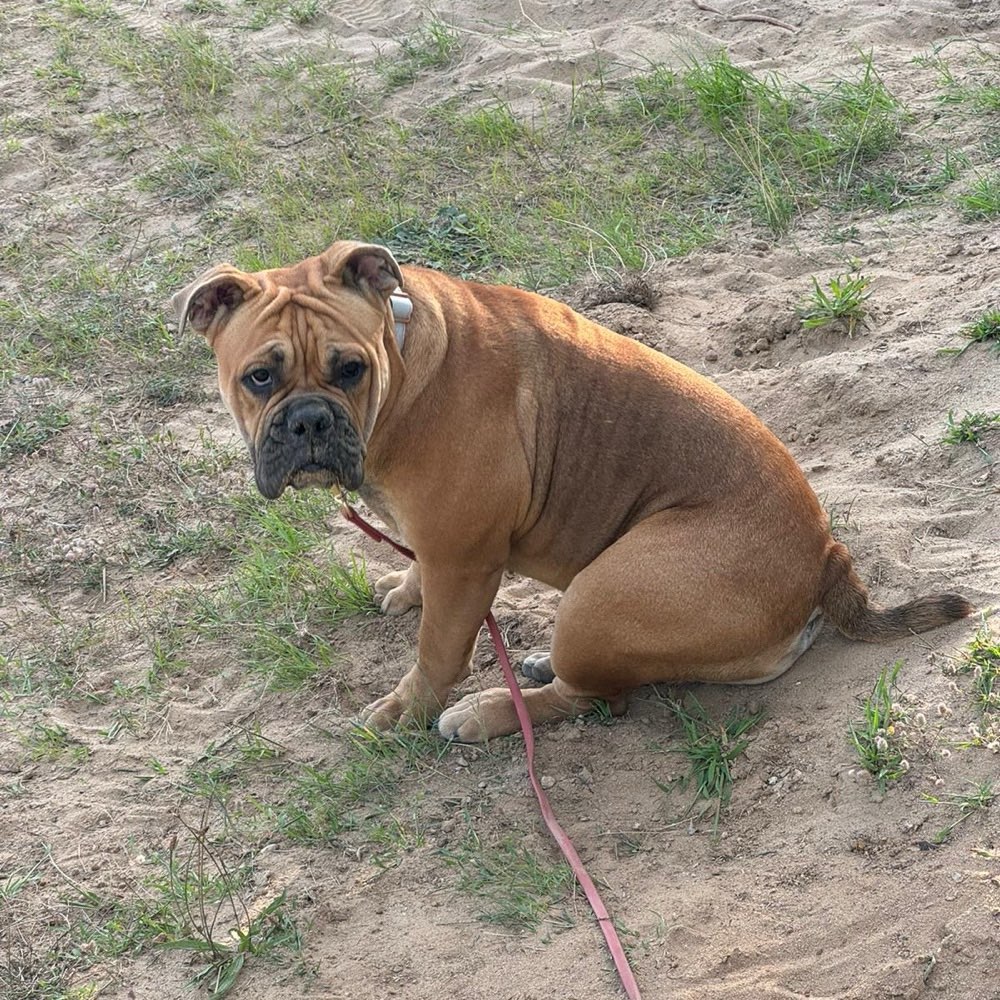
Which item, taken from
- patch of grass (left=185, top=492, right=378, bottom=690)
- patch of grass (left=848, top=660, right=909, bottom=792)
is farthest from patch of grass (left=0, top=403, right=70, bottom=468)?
patch of grass (left=848, top=660, right=909, bottom=792)

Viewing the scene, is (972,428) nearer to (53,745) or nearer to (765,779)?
(765,779)

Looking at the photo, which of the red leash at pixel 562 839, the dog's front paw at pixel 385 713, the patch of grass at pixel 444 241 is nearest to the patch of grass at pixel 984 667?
the red leash at pixel 562 839

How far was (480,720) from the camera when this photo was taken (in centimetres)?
474

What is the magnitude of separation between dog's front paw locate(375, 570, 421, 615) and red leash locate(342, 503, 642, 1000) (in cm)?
20

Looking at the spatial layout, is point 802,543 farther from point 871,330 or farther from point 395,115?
point 395,115

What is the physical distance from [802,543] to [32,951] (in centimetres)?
285

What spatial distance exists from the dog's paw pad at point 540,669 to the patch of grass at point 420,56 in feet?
18.1

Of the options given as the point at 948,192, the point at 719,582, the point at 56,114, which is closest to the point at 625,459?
the point at 719,582

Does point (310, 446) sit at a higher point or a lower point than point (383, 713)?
higher

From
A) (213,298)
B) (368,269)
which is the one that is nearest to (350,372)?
(368,269)

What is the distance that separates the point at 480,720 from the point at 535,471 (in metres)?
0.93

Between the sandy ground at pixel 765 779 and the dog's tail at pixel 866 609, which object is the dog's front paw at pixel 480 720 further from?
the dog's tail at pixel 866 609

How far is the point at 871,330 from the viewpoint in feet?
20.0

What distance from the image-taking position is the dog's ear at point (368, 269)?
4289 millimetres
